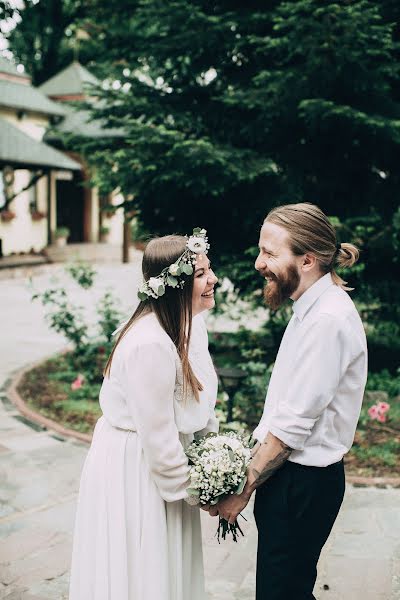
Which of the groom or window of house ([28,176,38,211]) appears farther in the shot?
window of house ([28,176,38,211])

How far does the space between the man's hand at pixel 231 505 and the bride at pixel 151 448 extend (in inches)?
5.8

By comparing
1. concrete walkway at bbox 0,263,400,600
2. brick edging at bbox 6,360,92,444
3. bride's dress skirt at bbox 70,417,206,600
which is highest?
bride's dress skirt at bbox 70,417,206,600

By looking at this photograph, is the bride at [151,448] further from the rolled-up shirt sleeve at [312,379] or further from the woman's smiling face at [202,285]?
the rolled-up shirt sleeve at [312,379]

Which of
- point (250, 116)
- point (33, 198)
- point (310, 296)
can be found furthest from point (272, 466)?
point (33, 198)

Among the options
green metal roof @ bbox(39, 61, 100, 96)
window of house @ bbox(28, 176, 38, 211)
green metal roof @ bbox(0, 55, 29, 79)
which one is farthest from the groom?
green metal roof @ bbox(39, 61, 100, 96)

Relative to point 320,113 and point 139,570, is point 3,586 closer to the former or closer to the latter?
point 139,570

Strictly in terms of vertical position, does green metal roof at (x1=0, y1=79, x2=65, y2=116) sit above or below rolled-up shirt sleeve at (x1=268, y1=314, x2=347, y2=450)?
above

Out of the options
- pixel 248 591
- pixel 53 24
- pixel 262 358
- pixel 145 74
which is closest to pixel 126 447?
pixel 248 591

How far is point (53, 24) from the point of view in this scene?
3369cm

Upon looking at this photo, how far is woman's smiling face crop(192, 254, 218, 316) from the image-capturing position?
2422mm

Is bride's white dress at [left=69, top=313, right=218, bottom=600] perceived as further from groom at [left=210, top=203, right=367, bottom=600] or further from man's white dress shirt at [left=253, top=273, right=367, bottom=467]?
man's white dress shirt at [left=253, top=273, right=367, bottom=467]

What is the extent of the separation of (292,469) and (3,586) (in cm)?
207

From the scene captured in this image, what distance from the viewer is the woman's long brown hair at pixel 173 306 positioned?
7.82 ft

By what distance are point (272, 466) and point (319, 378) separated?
38 cm
